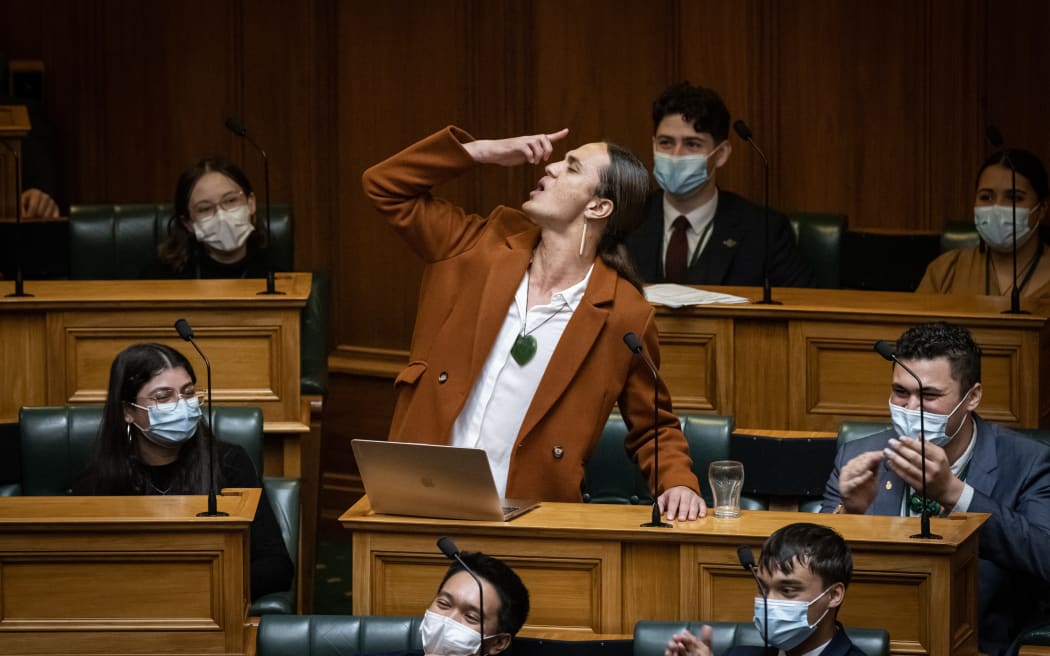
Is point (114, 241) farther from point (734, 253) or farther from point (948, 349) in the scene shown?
point (948, 349)

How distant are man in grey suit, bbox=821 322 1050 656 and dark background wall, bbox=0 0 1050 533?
2567mm

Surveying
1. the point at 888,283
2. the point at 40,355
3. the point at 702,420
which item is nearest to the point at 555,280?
the point at 702,420

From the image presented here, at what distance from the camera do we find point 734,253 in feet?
19.1

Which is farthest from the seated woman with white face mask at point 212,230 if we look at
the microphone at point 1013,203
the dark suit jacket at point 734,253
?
the microphone at point 1013,203

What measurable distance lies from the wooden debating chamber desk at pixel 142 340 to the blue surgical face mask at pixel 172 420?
82cm

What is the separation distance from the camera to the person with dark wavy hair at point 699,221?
19.1ft

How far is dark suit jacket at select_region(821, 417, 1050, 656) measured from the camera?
150 inches

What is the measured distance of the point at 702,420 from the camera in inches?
183

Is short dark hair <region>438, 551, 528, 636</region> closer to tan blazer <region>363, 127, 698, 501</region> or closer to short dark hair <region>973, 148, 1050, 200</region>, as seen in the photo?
tan blazer <region>363, 127, 698, 501</region>

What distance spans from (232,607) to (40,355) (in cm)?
170

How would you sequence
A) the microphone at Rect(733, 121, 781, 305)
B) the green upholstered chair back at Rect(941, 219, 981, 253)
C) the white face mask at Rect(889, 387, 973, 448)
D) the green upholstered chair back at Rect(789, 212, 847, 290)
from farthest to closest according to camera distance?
1. the green upholstered chair back at Rect(789, 212, 847, 290)
2. the green upholstered chair back at Rect(941, 219, 981, 253)
3. the microphone at Rect(733, 121, 781, 305)
4. the white face mask at Rect(889, 387, 973, 448)

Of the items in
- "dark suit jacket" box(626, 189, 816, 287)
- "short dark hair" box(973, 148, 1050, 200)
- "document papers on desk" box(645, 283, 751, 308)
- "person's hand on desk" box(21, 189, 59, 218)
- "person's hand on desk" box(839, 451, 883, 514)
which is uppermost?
"short dark hair" box(973, 148, 1050, 200)

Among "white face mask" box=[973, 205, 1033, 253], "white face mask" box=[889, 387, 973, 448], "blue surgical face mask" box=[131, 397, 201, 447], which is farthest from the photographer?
"white face mask" box=[973, 205, 1033, 253]

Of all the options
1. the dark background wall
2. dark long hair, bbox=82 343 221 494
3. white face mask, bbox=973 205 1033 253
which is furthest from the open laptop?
the dark background wall
